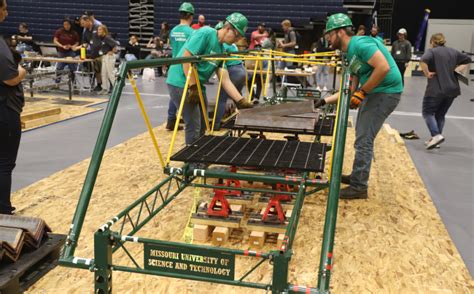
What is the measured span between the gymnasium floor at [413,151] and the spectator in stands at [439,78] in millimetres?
505

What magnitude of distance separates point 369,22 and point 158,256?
21.5 m

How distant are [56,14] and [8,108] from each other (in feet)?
67.0

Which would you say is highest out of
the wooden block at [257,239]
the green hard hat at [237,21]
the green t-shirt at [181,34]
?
the green hard hat at [237,21]

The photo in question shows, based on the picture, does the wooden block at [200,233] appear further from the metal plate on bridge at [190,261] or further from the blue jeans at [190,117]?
the metal plate on bridge at [190,261]

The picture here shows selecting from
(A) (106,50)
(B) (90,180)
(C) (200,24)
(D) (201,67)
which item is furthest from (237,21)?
(C) (200,24)

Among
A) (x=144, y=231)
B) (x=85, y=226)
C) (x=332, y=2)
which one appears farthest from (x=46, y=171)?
(x=332, y=2)

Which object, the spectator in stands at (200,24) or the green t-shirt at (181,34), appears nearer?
the green t-shirt at (181,34)

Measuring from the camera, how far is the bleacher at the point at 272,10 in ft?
66.1

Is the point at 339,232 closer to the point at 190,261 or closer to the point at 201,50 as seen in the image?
the point at 201,50

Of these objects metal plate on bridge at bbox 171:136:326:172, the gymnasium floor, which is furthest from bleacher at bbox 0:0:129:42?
metal plate on bridge at bbox 171:136:326:172

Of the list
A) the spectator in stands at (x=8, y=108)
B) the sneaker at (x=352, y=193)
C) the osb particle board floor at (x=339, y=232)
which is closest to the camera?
the osb particle board floor at (x=339, y=232)

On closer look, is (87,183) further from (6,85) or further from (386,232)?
(386,232)

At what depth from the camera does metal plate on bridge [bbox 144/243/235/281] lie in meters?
2.36

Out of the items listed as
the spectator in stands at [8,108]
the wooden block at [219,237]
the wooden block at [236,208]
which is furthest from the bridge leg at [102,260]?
the wooden block at [236,208]
